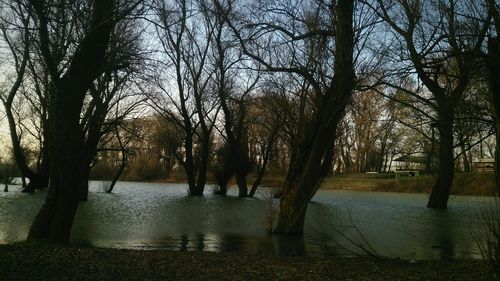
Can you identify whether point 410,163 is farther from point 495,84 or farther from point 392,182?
point 495,84

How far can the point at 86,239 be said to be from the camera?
43.1ft

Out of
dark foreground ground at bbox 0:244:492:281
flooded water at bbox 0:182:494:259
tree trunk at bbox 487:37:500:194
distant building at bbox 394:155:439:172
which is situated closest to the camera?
dark foreground ground at bbox 0:244:492:281

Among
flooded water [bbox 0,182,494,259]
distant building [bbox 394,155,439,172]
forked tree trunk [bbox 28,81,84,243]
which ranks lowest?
flooded water [bbox 0,182,494,259]

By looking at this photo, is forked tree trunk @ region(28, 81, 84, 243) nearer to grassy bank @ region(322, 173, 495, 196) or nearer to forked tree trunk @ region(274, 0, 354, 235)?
forked tree trunk @ region(274, 0, 354, 235)

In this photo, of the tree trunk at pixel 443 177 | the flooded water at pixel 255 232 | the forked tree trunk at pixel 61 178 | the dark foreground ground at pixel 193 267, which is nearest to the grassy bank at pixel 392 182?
the tree trunk at pixel 443 177

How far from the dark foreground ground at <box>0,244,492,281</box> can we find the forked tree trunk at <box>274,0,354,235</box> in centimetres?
548

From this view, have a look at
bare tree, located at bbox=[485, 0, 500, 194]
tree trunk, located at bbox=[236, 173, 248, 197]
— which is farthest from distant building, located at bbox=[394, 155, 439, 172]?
bare tree, located at bbox=[485, 0, 500, 194]

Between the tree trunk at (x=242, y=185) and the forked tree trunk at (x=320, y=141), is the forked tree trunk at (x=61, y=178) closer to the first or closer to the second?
the forked tree trunk at (x=320, y=141)

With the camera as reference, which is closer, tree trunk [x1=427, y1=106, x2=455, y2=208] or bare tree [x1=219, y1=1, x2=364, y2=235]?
bare tree [x1=219, y1=1, x2=364, y2=235]

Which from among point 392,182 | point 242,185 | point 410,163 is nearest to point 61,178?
point 242,185

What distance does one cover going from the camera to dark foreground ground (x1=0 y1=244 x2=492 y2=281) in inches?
268

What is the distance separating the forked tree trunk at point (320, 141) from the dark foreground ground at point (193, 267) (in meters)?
5.48

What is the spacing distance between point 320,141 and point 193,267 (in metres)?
7.58

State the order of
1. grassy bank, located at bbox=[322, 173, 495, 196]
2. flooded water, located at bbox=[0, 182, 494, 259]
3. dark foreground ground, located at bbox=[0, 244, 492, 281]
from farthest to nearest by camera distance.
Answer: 1. grassy bank, located at bbox=[322, 173, 495, 196]
2. flooded water, located at bbox=[0, 182, 494, 259]
3. dark foreground ground, located at bbox=[0, 244, 492, 281]
